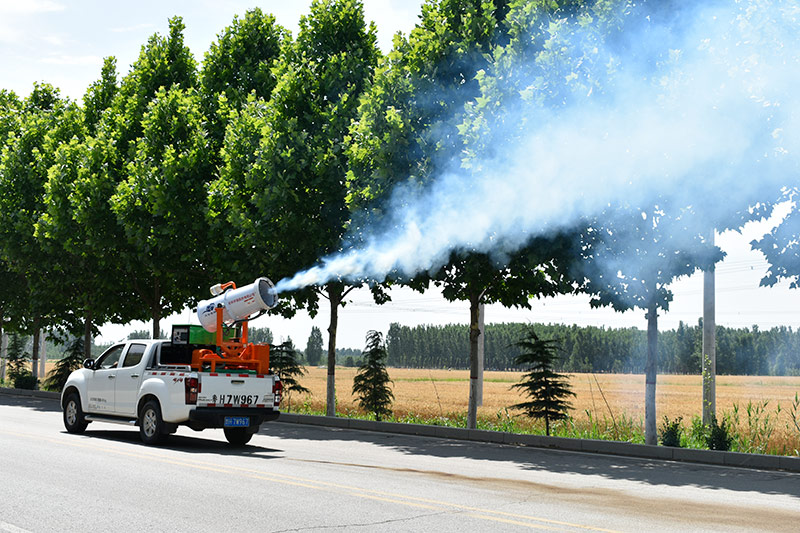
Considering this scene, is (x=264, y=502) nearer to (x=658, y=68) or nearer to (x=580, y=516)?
(x=580, y=516)

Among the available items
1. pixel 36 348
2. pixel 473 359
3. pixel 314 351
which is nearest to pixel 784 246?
pixel 473 359

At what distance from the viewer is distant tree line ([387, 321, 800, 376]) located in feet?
349

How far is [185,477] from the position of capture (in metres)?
10.4

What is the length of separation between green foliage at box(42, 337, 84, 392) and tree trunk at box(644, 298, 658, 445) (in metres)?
24.7

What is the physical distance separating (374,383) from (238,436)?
7460 millimetres

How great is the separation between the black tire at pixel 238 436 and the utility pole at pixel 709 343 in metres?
8.42

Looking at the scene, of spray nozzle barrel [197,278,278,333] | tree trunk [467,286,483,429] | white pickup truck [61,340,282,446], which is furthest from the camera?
tree trunk [467,286,483,429]

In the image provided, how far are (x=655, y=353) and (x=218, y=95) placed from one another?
16000mm

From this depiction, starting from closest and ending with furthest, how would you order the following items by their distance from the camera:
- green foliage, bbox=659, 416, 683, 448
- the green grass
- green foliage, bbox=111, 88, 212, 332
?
the green grass
green foliage, bbox=659, 416, 683, 448
green foliage, bbox=111, 88, 212, 332

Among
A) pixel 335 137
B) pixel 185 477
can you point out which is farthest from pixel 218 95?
pixel 185 477

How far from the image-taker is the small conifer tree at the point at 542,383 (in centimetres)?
1772

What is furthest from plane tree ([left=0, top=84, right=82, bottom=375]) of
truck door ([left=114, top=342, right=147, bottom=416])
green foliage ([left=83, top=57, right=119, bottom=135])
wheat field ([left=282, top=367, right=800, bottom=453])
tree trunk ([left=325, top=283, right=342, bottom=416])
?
truck door ([left=114, top=342, right=147, bottom=416])

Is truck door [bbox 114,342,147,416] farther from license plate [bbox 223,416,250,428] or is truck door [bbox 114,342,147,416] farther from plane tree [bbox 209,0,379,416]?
plane tree [bbox 209,0,379,416]

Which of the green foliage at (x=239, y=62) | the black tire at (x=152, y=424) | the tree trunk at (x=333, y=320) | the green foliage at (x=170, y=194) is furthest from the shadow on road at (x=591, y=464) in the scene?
the green foliage at (x=239, y=62)
